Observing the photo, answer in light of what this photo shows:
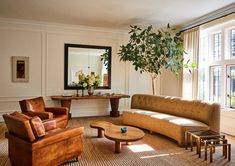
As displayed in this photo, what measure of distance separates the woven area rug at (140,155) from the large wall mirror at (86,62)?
2478 mm

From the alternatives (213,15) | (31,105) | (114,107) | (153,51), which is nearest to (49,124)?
(31,105)

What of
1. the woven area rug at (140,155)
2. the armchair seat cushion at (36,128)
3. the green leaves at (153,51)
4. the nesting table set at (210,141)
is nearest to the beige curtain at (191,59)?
the green leaves at (153,51)

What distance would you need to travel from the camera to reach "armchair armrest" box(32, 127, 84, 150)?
8.07ft

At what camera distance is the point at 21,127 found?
8.09ft

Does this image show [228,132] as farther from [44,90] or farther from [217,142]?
[44,90]

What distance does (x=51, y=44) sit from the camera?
5.99m

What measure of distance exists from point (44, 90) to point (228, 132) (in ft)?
16.2

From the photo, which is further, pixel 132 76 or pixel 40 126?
pixel 132 76

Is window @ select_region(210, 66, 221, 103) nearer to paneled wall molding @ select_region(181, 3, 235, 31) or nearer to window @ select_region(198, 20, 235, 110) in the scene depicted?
window @ select_region(198, 20, 235, 110)

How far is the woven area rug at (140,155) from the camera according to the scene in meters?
3.05

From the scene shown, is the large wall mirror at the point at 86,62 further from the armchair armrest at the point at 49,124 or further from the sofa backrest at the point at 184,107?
the armchair armrest at the point at 49,124

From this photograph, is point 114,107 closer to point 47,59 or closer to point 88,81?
point 88,81

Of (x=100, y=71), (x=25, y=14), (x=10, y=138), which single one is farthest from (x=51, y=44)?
(x=10, y=138)

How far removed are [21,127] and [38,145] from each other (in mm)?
303
